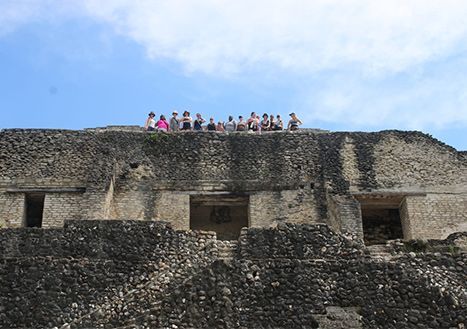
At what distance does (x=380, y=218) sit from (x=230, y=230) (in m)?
3.66

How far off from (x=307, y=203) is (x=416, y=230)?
2.49m

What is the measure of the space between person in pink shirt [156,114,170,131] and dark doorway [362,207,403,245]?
5.21 m

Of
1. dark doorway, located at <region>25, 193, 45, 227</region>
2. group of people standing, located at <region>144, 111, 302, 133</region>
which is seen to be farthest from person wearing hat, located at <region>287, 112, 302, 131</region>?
dark doorway, located at <region>25, 193, 45, 227</region>

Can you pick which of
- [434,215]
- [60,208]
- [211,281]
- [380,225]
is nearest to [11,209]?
[60,208]

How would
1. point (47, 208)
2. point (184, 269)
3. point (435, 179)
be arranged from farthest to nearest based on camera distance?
point (435, 179) < point (47, 208) < point (184, 269)

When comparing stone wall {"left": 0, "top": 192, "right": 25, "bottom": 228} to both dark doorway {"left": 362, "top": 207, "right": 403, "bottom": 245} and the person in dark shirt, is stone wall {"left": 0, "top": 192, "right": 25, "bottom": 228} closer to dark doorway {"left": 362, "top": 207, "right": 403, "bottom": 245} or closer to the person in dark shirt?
the person in dark shirt

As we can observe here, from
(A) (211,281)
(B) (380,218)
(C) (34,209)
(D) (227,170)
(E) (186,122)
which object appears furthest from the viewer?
(E) (186,122)

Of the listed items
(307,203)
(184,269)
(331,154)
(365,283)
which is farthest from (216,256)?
(331,154)

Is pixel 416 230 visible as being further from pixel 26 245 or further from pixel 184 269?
pixel 26 245

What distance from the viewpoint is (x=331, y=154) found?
62.3 feet

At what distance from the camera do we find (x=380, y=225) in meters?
19.2

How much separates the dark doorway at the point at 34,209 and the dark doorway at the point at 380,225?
7523 mm

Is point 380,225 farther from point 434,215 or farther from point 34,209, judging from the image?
point 34,209

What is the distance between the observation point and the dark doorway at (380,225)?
18.8 m
